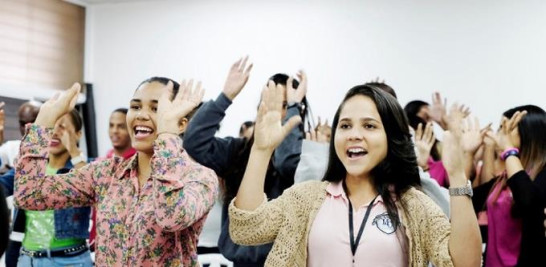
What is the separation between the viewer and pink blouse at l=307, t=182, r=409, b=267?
67.9 inches

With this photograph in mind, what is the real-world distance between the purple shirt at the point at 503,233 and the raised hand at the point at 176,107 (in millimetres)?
1770

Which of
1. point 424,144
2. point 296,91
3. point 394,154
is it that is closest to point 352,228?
point 394,154

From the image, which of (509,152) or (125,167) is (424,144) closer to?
(509,152)

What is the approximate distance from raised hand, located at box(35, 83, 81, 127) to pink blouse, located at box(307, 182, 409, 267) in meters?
0.87

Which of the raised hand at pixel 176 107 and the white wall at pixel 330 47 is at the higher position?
the white wall at pixel 330 47

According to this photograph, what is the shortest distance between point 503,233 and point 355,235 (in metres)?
1.58

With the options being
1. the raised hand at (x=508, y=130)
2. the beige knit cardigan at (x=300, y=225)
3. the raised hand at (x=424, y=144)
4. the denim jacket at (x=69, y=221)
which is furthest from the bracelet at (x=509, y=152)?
the denim jacket at (x=69, y=221)

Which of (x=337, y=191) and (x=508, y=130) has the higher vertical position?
(x=508, y=130)

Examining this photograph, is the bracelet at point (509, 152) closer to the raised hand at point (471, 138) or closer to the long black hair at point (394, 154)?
the raised hand at point (471, 138)

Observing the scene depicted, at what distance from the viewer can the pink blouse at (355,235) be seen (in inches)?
67.9

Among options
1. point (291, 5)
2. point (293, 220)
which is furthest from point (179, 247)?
point (291, 5)

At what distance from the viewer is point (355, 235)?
1.75m

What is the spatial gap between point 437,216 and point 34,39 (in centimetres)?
507

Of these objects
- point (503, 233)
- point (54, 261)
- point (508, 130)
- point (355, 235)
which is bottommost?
point (54, 261)
